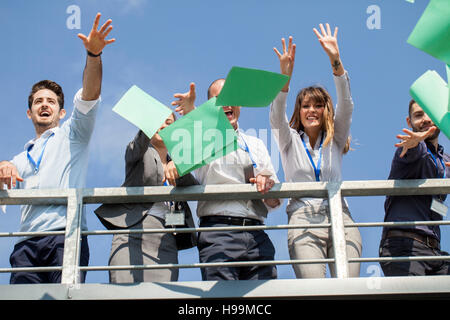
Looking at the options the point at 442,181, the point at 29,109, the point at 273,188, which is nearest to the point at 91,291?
the point at 273,188

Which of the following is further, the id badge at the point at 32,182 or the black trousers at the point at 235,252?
the id badge at the point at 32,182

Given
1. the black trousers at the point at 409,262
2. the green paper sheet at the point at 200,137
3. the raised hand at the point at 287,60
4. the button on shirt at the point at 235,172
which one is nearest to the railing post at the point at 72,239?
the green paper sheet at the point at 200,137

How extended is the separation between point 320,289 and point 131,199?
137cm

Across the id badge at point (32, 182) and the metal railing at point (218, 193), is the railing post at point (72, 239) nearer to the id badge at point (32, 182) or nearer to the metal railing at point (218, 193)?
the metal railing at point (218, 193)

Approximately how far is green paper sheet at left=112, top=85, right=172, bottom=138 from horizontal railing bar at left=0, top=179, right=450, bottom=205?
1.34ft

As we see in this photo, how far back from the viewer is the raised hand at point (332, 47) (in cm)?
494

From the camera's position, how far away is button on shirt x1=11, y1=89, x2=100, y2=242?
4781 millimetres

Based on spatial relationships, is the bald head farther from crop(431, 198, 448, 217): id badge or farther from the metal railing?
crop(431, 198, 448, 217): id badge

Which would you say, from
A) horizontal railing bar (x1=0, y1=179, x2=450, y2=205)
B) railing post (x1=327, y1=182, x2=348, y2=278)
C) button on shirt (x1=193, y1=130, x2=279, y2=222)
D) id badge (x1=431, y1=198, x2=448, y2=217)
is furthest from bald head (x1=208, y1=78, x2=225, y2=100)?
id badge (x1=431, y1=198, x2=448, y2=217)

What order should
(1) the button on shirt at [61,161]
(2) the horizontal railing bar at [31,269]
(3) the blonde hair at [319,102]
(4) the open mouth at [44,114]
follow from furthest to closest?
(4) the open mouth at [44,114], (3) the blonde hair at [319,102], (1) the button on shirt at [61,161], (2) the horizontal railing bar at [31,269]

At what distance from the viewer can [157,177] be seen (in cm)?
494

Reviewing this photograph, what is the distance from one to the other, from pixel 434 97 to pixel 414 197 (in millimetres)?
742

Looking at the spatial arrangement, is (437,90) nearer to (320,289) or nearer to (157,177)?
(320,289)

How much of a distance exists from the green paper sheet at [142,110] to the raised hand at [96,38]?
0.37m
